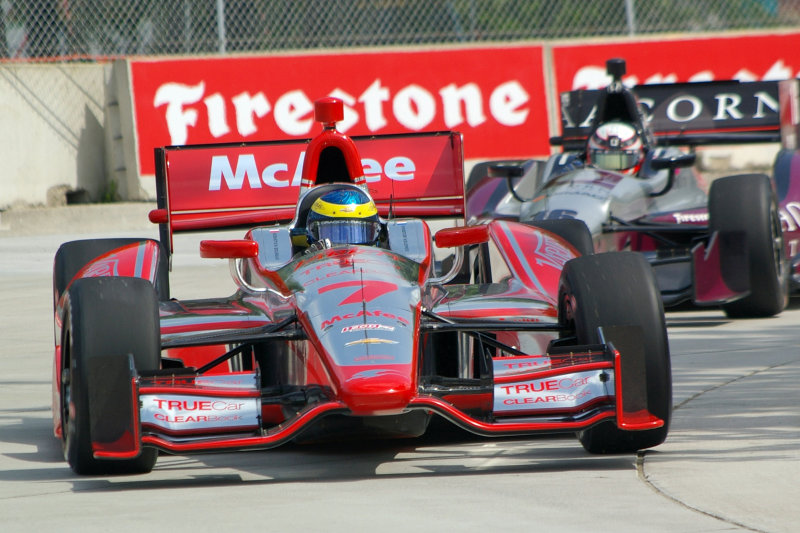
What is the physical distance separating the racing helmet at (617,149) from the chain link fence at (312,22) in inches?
251

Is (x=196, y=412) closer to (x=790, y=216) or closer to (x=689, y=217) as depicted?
(x=689, y=217)

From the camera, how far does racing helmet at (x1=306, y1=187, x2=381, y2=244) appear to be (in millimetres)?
6402

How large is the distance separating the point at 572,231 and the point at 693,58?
34.5 feet

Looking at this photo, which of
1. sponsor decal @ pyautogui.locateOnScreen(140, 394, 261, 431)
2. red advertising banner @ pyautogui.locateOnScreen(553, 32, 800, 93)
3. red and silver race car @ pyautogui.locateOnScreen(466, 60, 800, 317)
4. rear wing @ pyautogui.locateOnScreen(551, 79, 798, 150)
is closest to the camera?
sponsor decal @ pyautogui.locateOnScreen(140, 394, 261, 431)

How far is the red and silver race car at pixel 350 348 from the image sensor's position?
198 inches

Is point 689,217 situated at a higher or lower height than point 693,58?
lower

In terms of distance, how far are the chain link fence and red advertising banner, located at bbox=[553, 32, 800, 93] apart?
59 cm

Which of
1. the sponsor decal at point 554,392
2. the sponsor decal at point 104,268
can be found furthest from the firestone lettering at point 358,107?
the sponsor decal at point 554,392

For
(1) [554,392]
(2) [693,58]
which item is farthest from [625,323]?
(2) [693,58]

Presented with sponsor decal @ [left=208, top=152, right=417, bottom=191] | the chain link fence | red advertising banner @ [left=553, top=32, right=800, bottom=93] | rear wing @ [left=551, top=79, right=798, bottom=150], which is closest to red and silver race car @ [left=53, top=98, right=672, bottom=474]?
sponsor decal @ [left=208, top=152, right=417, bottom=191]

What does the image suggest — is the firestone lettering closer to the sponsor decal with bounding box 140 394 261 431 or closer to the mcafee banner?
the mcafee banner

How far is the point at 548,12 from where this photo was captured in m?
17.8

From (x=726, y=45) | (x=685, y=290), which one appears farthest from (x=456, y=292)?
(x=726, y=45)

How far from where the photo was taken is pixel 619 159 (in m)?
11.0
